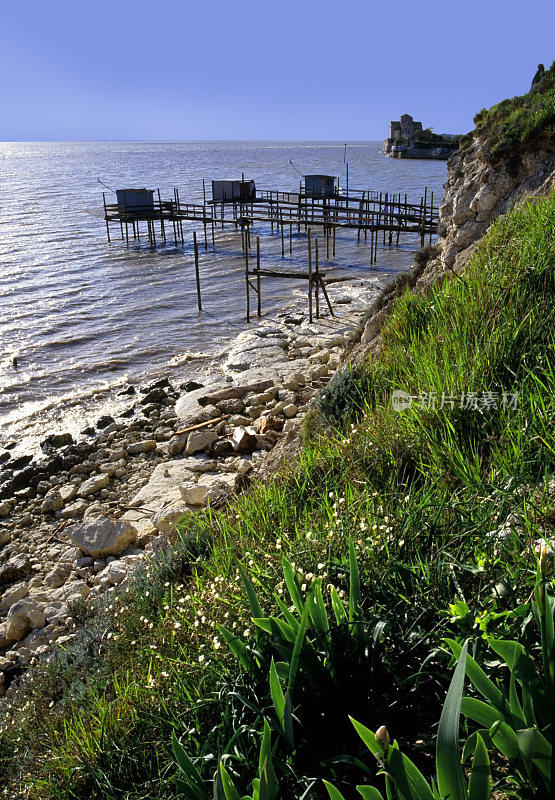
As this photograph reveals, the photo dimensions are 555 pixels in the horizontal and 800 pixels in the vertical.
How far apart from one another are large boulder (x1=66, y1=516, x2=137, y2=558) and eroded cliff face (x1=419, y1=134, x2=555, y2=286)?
781 centimetres

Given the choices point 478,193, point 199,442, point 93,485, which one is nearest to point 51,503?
point 93,485

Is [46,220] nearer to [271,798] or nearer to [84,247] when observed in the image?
[84,247]

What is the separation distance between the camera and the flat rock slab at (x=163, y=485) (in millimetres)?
8164

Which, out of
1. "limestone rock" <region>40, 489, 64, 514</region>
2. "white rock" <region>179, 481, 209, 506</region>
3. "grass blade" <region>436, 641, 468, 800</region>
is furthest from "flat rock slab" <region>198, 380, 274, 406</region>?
"grass blade" <region>436, 641, 468, 800</region>

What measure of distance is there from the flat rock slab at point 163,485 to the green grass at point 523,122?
1045 cm

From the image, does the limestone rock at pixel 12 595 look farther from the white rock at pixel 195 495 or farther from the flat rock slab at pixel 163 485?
the white rock at pixel 195 495

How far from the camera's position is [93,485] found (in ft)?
29.8

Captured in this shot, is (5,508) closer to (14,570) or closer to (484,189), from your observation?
(14,570)

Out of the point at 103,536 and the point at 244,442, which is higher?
the point at 244,442

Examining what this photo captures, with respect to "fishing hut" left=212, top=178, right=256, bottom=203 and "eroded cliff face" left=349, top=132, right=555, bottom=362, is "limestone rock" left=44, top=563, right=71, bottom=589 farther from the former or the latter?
"fishing hut" left=212, top=178, right=256, bottom=203

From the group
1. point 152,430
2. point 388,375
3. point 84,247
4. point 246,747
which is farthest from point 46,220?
point 246,747

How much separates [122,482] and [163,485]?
3.51ft

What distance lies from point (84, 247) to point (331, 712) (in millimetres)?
37399

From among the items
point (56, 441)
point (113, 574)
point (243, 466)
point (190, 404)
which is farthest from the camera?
point (190, 404)
